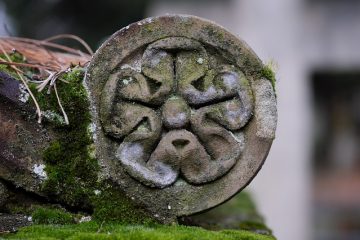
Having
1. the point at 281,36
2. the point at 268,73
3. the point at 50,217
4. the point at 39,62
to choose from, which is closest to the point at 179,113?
the point at 268,73

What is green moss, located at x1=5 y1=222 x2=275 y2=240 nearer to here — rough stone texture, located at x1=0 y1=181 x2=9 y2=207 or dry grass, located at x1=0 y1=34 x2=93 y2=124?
rough stone texture, located at x1=0 y1=181 x2=9 y2=207

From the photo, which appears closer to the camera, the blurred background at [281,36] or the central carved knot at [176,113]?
the central carved knot at [176,113]

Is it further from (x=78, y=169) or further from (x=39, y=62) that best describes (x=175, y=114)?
(x=39, y=62)

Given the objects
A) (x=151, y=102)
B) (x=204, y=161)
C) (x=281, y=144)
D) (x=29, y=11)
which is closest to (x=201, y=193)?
(x=204, y=161)

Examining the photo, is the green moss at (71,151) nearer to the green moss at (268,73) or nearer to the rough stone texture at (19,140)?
the rough stone texture at (19,140)

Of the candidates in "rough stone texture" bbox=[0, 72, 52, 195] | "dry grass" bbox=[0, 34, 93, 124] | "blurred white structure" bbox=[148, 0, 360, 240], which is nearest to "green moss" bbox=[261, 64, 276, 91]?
"dry grass" bbox=[0, 34, 93, 124]

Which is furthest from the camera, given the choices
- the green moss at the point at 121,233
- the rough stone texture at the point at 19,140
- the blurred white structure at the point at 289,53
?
the blurred white structure at the point at 289,53

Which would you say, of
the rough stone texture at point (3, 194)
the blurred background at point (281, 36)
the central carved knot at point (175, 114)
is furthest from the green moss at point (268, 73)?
the blurred background at point (281, 36)

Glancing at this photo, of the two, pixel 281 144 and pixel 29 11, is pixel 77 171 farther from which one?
pixel 29 11
